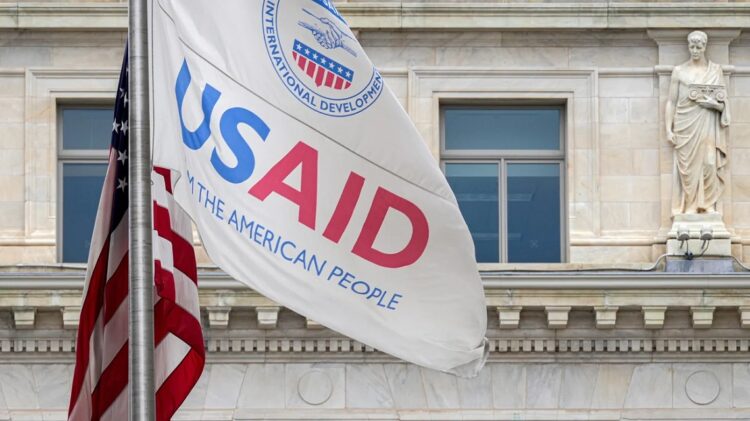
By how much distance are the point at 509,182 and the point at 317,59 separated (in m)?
12.5

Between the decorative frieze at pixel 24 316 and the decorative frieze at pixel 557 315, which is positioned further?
the decorative frieze at pixel 24 316

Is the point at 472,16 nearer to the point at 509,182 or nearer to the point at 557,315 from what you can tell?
the point at 509,182

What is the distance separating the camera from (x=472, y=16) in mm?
28688

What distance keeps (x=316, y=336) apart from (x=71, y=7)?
16.2 feet

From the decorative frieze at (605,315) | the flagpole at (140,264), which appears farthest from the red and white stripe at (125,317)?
the decorative frieze at (605,315)

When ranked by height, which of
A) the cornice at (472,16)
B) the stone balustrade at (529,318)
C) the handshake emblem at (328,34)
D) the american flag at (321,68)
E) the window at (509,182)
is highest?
the cornice at (472,16)

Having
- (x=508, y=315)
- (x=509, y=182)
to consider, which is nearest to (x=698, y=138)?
(x=509, y=182)

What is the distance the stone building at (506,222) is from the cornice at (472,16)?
0.08 feet

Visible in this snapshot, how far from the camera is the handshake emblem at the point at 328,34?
1653cm

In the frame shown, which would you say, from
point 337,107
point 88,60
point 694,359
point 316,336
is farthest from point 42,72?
point 337,107

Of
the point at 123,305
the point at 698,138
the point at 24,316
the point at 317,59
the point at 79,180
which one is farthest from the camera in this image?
the point at 79,180

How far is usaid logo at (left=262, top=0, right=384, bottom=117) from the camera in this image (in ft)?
54.0

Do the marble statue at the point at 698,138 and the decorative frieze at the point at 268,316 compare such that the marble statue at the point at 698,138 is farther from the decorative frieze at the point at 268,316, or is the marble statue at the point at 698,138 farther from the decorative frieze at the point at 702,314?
the decorative frieze at the point at 268,316

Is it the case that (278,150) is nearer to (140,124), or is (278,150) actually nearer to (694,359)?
Answer: (140,124)
